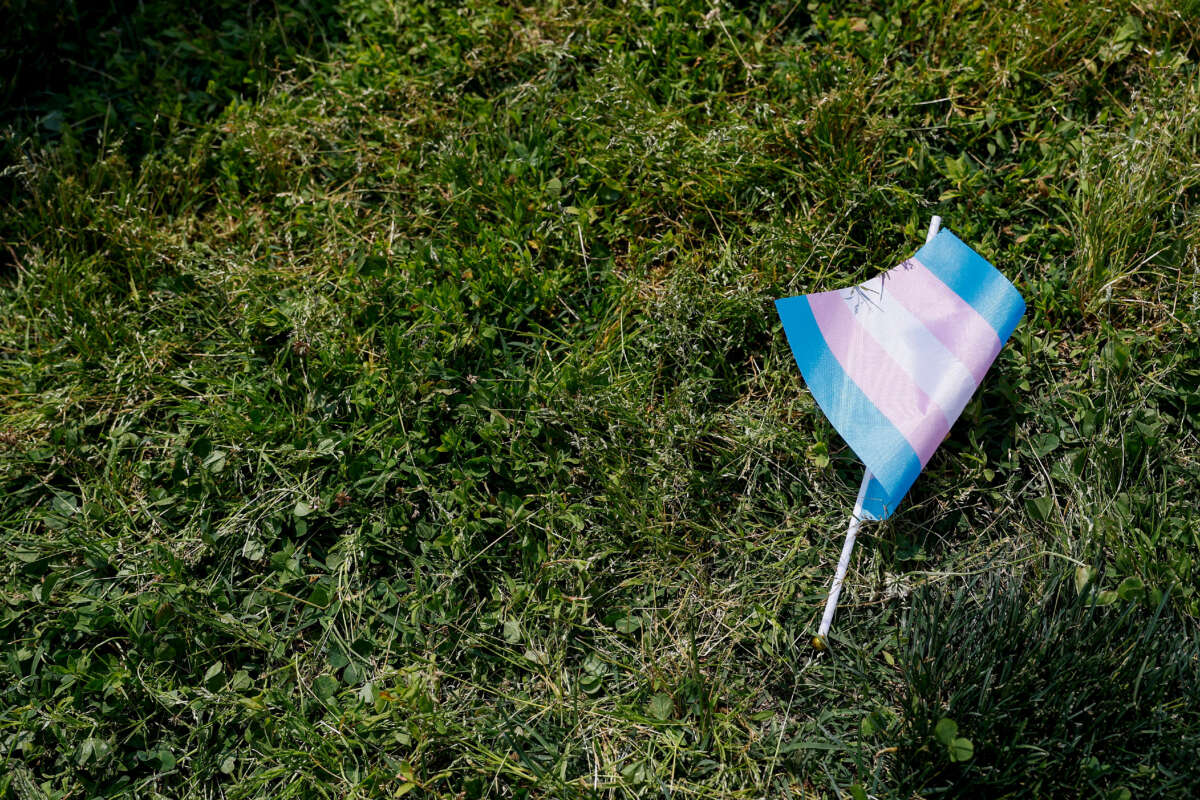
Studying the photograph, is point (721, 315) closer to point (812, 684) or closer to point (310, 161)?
point (812, 684)

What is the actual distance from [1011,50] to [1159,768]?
2084 mm

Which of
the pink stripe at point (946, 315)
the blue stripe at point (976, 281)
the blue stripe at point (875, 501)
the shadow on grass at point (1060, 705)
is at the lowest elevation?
the shadow on grass at point (1060, 705)

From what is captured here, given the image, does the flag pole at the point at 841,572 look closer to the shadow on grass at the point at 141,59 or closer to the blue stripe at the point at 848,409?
the blue stripe at the point at 848,409

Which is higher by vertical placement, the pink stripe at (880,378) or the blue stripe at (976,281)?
the blue stripe at (976,281)

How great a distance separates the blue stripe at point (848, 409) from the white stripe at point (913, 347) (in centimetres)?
13

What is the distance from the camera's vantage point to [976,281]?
8.05ft

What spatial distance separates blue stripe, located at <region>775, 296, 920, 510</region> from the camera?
2318 millimetres

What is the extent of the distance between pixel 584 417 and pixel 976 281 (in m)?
1.08

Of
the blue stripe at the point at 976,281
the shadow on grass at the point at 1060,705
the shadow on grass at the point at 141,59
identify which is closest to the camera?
the shadow on grass at the point at 1060,705

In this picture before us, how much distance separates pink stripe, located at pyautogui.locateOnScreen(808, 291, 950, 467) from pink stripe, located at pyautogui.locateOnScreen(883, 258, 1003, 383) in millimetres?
138

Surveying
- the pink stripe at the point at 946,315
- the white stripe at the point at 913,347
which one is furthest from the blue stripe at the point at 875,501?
the pink stripe at the point at 946,315

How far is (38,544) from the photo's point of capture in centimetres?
266

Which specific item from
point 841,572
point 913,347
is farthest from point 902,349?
point 841,572

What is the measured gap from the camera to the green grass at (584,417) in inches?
91.7
